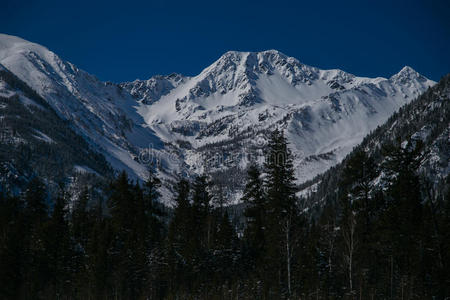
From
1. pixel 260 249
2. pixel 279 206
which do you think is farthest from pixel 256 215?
pixel 279 206

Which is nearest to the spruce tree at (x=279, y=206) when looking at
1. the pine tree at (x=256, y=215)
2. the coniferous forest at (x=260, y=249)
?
the coniferous forest at (x=260, y=249)

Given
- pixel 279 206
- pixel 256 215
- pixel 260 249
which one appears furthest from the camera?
pixel 256 215

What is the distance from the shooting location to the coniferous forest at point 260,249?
28219mm

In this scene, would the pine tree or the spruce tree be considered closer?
the spruce tree

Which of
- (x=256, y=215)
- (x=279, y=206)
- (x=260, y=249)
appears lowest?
(x=260, y=249)

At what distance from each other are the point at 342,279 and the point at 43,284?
30808 mm

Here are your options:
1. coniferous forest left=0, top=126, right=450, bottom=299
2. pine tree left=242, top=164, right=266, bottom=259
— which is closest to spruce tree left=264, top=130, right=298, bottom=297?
coniferous forest left=0, top=126, right=450, bottom=299

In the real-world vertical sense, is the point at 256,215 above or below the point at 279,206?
below

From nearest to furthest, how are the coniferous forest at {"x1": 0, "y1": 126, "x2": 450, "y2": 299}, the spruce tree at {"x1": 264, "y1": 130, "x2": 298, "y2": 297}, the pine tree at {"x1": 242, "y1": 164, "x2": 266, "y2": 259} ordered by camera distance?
the coniferous forest at {"x1": 0, "y1": 126, "x2": 450, "y2": 299}, the spruce tree at {"x1": 264, "y1": 130, "x2": 298, "y2": 297}, the pine tree at {"x1": 242, "y1": 164, "x2": 266, "y2": 259}

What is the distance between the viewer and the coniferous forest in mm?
28219

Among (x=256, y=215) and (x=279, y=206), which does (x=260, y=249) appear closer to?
(x=256, y=215)

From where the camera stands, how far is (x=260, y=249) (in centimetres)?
3934

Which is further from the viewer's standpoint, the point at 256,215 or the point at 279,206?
the point at 256,215

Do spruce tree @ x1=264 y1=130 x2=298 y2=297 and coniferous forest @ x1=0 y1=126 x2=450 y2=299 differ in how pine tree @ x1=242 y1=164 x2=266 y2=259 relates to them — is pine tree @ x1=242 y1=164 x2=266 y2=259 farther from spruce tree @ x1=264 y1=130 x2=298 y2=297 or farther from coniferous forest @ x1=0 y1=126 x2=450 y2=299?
spruce tree @ x1=264 y1=130 x2=298 y2=297
